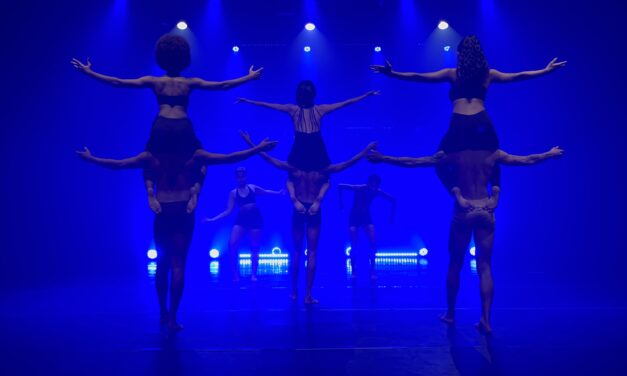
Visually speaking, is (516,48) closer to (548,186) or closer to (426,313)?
(548,186)

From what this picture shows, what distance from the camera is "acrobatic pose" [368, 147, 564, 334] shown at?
4.04m

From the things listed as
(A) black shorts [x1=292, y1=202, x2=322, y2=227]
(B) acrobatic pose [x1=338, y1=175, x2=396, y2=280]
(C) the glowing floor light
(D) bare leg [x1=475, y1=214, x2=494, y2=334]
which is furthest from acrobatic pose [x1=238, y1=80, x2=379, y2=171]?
(C) the glowing floor light

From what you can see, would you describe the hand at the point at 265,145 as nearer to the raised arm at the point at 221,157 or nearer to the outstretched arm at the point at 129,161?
the raised arm at the point at 221,157

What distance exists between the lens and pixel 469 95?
420 centimetres

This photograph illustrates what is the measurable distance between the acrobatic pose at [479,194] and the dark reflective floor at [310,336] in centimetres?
44

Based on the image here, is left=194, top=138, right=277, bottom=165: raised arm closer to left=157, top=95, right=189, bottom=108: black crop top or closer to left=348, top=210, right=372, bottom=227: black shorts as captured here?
left=157, top=95, right=189, bottom=108: black crop top

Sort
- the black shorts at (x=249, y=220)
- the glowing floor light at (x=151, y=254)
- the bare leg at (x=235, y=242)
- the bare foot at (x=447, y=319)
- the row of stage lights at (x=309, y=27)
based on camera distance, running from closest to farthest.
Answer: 1. the bare foot at (x=447, y=319)
2. the bare leg at (x=235, y=242)
3. the black shorts at (x=249, y=220)
4. the glowing floor light at (x=151, y=254)
5. the row of stage lights at (x=309, y=27)

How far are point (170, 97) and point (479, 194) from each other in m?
2.91

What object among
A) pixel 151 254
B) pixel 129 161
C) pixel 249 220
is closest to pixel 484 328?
pixel 129 161

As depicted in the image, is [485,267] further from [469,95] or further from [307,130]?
[307,130]

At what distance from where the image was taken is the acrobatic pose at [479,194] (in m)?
4.04

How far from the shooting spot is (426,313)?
495cm

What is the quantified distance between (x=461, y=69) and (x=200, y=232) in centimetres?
1080

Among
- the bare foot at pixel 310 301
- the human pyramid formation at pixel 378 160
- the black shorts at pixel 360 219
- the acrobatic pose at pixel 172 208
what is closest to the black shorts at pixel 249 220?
the black shorts at pixel 360 219
